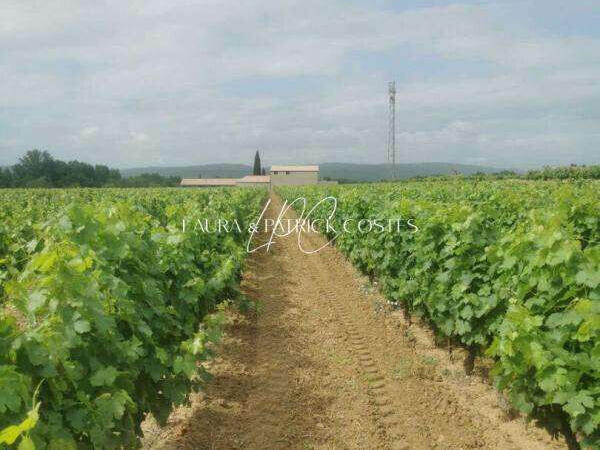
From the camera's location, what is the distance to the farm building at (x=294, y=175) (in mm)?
94206

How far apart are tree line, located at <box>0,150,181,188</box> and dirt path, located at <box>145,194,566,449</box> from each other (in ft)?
222

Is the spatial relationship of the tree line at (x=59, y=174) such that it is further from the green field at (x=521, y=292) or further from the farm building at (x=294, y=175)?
the green field at (x=521, y=292)

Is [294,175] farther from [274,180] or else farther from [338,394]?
[338,394]

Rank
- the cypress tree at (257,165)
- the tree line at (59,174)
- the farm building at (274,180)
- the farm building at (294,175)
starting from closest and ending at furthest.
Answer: the tree line at (59,174)
the farm building at (274,180)
the farm building at (294,175)
the cypress tree at (257,165)

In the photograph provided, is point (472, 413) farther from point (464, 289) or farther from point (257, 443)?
point (257, 443)

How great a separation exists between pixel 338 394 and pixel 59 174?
8083 centimetres

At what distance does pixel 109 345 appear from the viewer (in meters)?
3.14

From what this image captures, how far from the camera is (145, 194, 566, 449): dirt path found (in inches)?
179

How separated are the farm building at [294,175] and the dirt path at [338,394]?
80508 mm

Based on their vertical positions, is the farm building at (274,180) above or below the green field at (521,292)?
above

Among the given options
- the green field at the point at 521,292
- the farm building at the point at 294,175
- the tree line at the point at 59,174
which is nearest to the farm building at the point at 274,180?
the farm building at the point at 294,175

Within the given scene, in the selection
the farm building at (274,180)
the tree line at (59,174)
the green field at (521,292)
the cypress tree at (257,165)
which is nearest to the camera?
the green field at (521,292)

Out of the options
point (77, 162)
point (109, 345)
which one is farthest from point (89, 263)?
point (77, 162)

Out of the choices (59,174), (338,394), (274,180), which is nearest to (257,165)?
(274,180)
